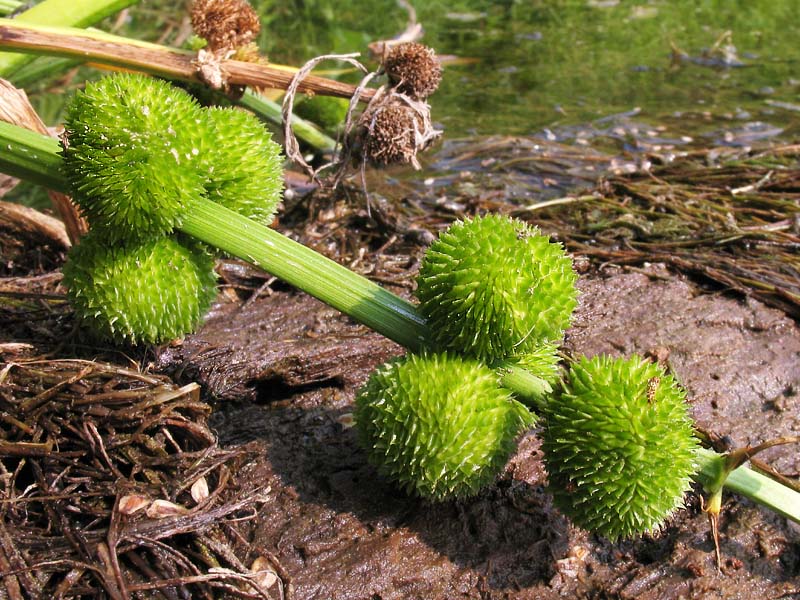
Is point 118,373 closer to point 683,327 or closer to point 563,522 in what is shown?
point 563,522

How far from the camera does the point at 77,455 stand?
258 centimetres

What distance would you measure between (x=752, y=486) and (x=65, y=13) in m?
3.42

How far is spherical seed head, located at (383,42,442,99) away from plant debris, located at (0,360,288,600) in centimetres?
176

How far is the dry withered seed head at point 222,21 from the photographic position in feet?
11.3

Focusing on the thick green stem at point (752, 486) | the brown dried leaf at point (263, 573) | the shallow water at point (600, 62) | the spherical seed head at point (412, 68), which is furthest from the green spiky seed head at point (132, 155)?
the shallow water at point (600, 62)

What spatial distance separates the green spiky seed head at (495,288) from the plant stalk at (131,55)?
58.1 inches

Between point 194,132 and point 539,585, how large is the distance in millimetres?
1825

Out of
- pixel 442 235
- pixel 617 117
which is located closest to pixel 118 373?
pixel 442 235

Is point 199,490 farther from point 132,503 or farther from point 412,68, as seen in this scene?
point 412,68

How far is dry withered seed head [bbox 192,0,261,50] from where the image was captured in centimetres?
344

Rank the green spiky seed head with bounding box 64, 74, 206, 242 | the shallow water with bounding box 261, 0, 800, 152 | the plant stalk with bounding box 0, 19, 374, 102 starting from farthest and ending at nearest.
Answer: the shallow water with bounding box 261, 0, 800, 152 < the plant stalk with bounding box 0, 19, 374, 102 < the green spiky seed head with bounding box 64, 74, 206, 242

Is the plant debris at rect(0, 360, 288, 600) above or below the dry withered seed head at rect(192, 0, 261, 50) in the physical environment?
below

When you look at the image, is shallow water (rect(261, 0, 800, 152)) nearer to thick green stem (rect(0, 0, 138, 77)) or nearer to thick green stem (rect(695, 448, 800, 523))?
thick green stem (rect(0, 0, 138, 77))

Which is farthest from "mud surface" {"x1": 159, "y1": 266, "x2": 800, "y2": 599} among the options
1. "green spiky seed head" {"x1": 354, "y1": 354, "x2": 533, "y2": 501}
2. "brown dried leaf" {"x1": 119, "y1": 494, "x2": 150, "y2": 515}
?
"brown dried leaf" {"x1": 119, "y1": 494, "x2": 150, "y2": 515}
